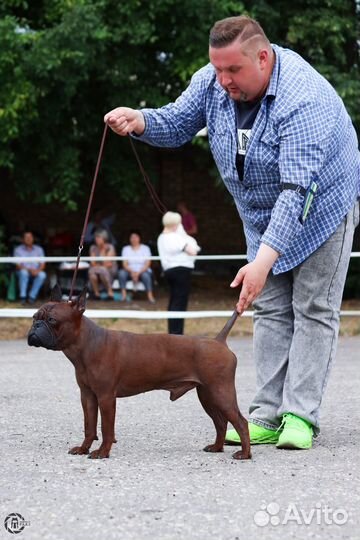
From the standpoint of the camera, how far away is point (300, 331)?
5.92m

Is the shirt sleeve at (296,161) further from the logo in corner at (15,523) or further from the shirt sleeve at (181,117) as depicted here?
the logo in corner at (15,523)

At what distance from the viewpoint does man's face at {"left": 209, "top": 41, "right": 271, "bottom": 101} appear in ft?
17.0

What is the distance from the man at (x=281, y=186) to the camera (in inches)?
206

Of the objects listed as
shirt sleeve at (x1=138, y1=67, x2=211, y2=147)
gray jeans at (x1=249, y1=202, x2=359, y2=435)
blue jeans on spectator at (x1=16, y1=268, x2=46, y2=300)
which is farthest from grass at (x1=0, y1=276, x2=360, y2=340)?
shirt sleeve at (x1=138, y1=67, x2=211, y2=147)

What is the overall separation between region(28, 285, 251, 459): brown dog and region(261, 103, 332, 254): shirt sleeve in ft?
1.87

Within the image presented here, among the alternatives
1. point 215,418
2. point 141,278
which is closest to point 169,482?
point 215,418

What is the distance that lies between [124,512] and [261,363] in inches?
76.6

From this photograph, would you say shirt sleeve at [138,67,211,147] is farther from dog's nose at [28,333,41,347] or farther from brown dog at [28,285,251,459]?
dog's nose at [28,333,41,347]

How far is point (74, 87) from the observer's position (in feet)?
53.2

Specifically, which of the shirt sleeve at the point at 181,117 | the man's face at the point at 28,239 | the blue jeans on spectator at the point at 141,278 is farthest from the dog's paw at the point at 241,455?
the man's face at the point at 28,239

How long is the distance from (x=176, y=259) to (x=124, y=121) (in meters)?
7.33

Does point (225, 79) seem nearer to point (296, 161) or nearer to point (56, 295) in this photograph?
point (296, 161)

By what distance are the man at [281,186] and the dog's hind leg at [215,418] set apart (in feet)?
0.60

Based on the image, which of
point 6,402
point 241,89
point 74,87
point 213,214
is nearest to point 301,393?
point 241,89
